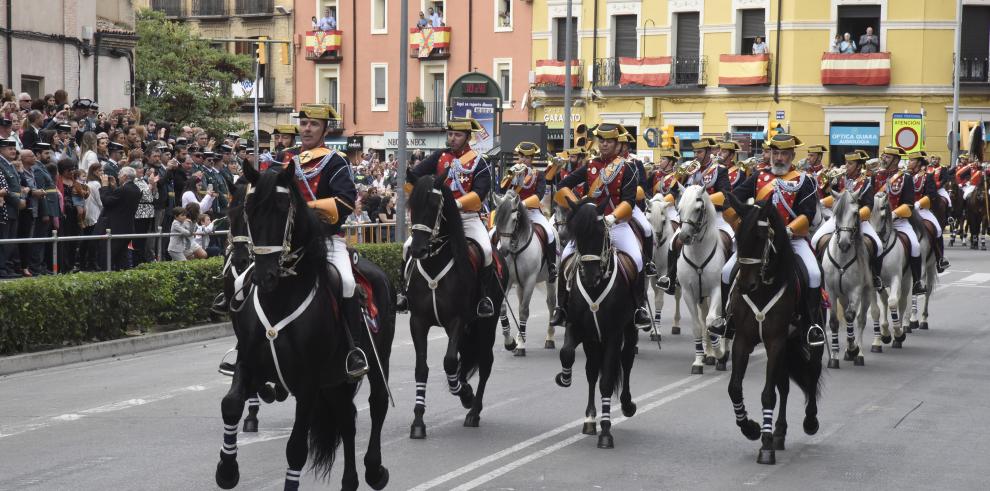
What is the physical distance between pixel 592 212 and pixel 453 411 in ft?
8.46

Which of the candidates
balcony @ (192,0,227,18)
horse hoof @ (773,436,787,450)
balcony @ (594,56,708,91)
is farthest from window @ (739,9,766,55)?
horse hoof @ (773,436,787,450)

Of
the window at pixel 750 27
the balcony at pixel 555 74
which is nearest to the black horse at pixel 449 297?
the window at pixel 750 27

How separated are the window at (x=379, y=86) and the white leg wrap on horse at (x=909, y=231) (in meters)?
45.6

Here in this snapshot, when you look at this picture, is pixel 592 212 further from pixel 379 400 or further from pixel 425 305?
pixel 379 400

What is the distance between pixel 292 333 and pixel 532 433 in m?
4.20

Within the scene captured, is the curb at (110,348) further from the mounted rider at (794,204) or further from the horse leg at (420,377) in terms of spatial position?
the mounted rider at (794,204)

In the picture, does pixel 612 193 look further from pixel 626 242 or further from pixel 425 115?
pixel 425 115

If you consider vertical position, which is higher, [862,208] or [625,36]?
[625,36]

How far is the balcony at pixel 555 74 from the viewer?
56.3 meters

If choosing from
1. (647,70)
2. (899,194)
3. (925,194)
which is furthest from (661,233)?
(647,70)

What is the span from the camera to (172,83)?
50375 millimetres

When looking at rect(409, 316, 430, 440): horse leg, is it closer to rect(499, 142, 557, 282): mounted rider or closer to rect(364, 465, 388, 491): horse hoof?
rect(364, 465, 388, 491): horse hoof

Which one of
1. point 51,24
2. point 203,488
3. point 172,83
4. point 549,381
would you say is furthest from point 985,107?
point 203,488

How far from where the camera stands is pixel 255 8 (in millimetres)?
65188
